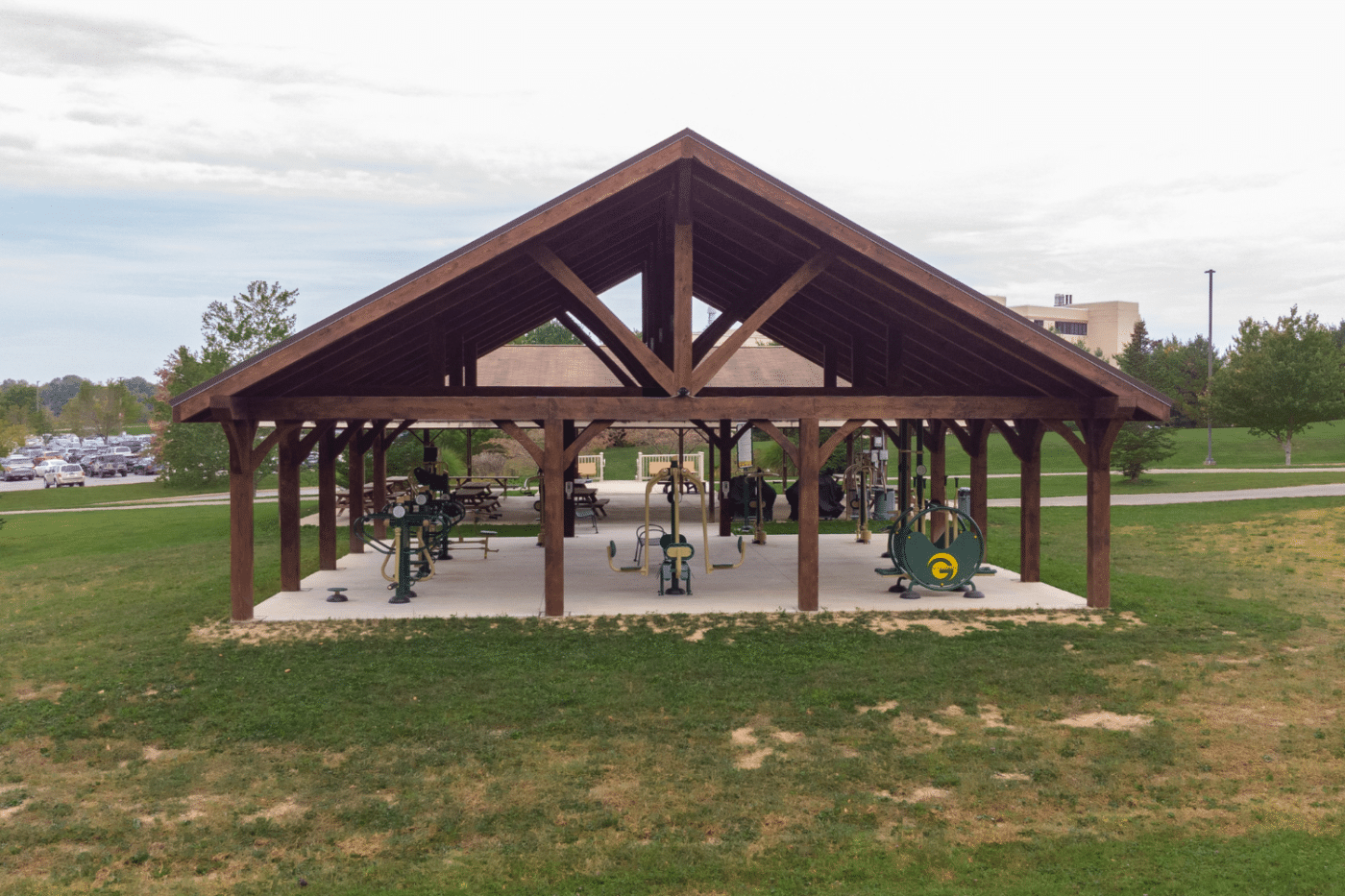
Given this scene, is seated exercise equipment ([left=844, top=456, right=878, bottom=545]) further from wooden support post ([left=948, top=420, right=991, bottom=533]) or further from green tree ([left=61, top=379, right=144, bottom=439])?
green tree ([left=61, top=379, right=144, bottom=439])

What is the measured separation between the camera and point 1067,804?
19.2 ft

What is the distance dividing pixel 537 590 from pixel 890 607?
16.2 ft

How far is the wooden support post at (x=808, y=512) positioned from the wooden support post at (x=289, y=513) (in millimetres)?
6967

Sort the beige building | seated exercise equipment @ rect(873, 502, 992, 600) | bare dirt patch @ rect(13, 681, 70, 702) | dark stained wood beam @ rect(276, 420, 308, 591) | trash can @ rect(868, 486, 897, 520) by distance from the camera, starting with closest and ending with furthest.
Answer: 1. bare dirt patch @ rect(13, 681, 70, 702)
2. seated exercise equipment @ rect(873, 502, 992, 600)
3. dark stained wood beam @ rect(276, 420, 308, 591)
4. trash can @ rect(868, 486, 897, 520)
5. the beige building

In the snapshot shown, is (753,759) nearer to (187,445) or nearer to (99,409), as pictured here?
(187,445)

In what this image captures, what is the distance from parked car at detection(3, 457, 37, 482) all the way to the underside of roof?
5035cm

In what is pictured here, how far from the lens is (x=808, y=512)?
1141cm

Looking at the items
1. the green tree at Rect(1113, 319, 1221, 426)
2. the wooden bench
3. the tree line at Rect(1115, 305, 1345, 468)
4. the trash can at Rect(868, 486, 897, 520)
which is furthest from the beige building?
the wooden bench

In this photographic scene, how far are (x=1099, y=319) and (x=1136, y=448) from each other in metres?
79.7

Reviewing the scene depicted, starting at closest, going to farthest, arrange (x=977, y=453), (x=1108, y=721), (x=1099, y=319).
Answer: (x=1108, y=721) < (x=977, y=453) < (x=1099, y=319)

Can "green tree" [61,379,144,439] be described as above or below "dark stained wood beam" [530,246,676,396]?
above

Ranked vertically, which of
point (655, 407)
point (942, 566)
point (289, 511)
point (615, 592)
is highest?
point (655, 407)

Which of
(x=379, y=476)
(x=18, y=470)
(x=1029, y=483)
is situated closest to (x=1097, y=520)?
(x=1029, y=483)

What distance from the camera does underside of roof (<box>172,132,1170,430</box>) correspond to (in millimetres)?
9867
